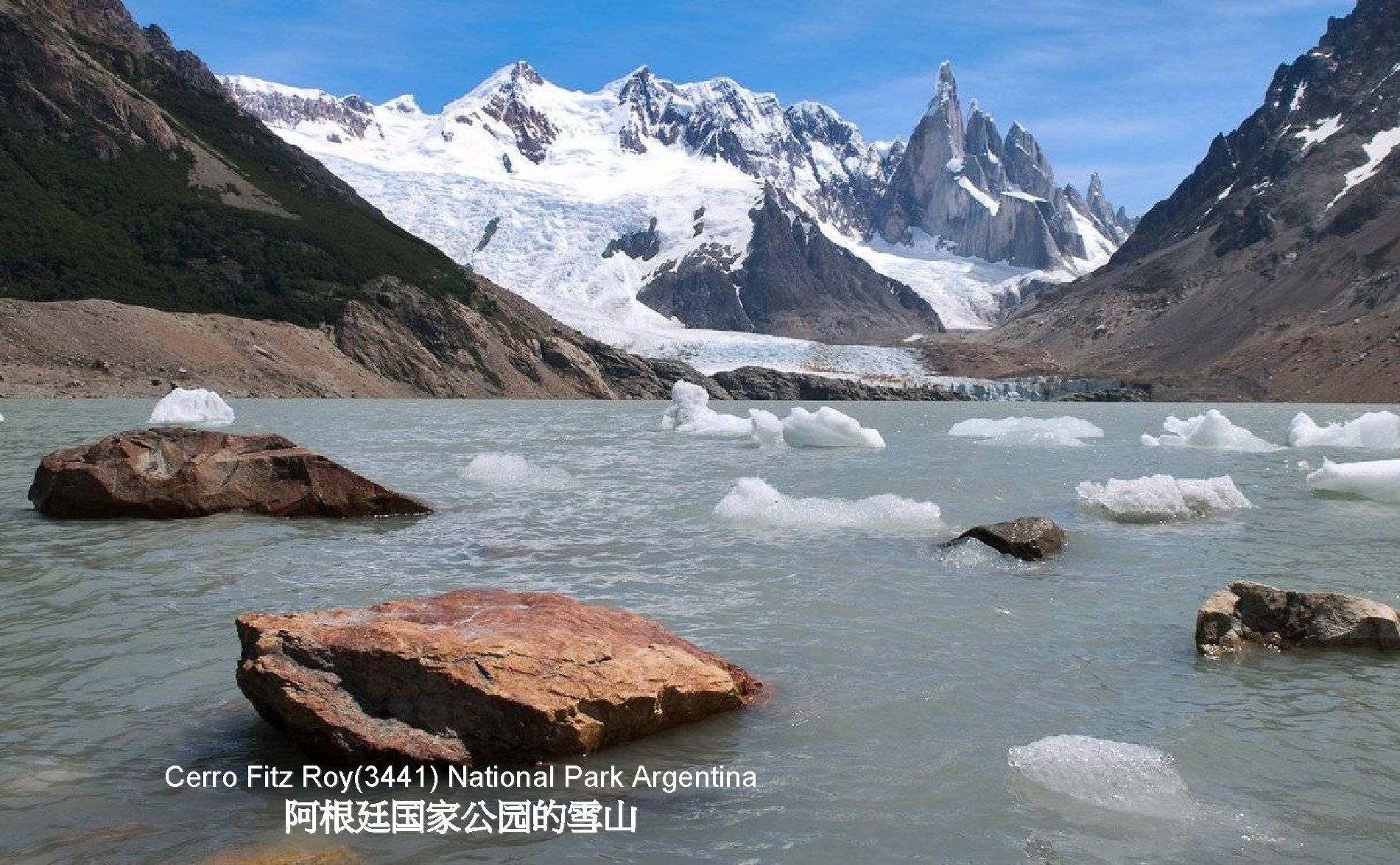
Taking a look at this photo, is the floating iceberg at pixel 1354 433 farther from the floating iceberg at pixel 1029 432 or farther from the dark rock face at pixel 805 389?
the dark rock face at pixel 805 389

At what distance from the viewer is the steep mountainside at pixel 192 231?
93.8m

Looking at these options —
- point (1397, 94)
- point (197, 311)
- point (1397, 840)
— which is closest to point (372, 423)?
point (1397, 840)

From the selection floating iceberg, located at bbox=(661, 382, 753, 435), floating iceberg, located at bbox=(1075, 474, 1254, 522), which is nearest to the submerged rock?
floating iceberg, located at bbox=(1075, 474, 1254, 522)

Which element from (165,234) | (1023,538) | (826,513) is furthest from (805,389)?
(1023,538)

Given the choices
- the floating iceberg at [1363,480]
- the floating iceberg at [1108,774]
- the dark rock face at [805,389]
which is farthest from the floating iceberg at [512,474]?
the dark rock face at [805,389]

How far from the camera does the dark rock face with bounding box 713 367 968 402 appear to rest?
165m

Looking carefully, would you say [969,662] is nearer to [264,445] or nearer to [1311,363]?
[264,445]

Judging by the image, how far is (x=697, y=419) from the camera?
4744 centimetres

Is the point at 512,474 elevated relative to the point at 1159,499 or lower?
lower

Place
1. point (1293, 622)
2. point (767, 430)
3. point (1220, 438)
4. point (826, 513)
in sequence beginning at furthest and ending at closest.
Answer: point (767, 430)
point (1220, 438)
point (826, 513)
point (1293, 622)

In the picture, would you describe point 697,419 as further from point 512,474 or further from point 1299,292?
point 1299,292

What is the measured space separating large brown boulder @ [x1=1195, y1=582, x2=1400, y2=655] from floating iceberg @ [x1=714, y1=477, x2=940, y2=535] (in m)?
6.44

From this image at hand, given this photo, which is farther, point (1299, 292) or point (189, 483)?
point (1299, 292)

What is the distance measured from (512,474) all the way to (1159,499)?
518 inches
